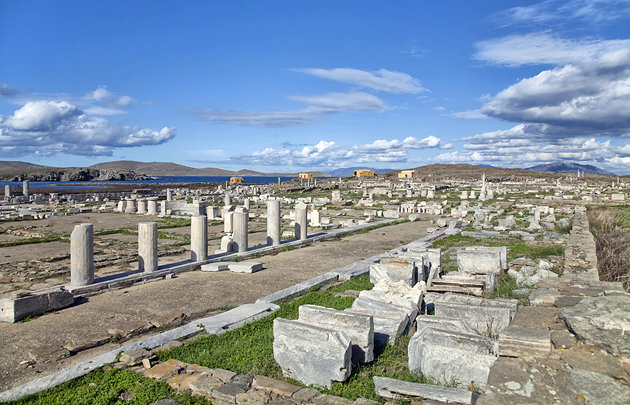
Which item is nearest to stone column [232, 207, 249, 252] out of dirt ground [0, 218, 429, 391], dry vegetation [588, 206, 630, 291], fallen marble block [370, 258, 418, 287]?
dirt ground [0, 218, 429, 391]

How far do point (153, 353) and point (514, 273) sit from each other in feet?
27.2

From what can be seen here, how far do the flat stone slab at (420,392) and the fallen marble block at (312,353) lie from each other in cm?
49

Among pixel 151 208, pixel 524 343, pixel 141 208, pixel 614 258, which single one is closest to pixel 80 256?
pixel 524 343

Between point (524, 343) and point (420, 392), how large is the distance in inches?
50.7

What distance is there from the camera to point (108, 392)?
5.17 meters

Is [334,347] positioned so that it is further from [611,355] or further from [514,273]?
[514,273]

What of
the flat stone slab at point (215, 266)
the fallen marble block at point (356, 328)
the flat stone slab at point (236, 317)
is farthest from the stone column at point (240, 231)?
the fallen marble block at point (356, 328)

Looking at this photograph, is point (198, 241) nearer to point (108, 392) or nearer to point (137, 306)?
point (137, 306)

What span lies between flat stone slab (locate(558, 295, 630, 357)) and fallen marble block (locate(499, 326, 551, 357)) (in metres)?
0.42

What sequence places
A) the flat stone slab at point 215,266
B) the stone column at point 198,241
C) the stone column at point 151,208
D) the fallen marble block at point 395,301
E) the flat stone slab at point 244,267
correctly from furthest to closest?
the stone column at point 151,208, the stone column at point 198,241, the flat stone slab at point 215,266, the flat stone slab at point 244,267, the fallen marble block at point 395,301

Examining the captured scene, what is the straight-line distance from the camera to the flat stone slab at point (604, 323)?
4.41 m

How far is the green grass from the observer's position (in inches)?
196

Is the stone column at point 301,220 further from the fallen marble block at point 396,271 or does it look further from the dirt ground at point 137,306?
the fallen marble block at point 396,271

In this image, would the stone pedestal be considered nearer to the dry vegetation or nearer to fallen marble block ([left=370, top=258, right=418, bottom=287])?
fallen marble block ([left=370, top=258, right=418, bottom=287])
